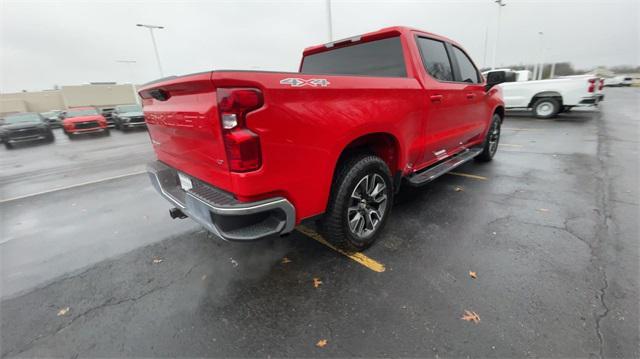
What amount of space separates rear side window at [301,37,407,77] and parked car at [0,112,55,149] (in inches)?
669

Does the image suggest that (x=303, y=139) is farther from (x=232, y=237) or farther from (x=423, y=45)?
(x=423, y=45)

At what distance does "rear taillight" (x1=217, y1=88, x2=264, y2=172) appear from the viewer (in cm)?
170

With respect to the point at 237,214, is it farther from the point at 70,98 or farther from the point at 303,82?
the point at 70,98

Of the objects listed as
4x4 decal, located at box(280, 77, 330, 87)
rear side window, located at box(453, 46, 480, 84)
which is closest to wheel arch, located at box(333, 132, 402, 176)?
4x4 decal, located at box(280, 77, 330, 87)

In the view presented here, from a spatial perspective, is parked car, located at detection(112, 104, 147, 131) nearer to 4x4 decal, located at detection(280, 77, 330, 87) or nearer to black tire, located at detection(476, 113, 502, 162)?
black tire, located at detection(476, 113, 502, 162)

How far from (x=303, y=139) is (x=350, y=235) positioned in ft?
3.61

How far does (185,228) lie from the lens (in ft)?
11.8

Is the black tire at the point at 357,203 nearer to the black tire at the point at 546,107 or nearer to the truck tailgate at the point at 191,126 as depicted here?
the truck tailgate at the point at 191,126

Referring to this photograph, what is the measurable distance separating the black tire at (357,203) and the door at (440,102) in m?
1.02

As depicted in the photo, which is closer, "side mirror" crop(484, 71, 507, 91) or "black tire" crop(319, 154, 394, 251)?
"black tire" crop(319, 154, 394, 251)

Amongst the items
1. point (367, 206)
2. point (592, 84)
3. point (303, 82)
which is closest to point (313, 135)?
point (303, 82)

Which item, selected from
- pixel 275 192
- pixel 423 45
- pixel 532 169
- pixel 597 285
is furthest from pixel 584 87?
pixel 275 192

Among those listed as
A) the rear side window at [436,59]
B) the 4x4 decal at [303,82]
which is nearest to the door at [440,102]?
the rear side window at [436,59]

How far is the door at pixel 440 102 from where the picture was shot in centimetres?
326
